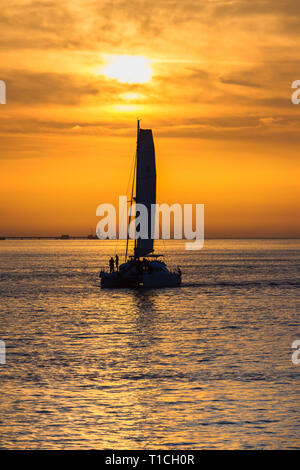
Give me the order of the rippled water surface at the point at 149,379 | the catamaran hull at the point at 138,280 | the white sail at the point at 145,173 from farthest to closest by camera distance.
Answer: the white sail at the point at 145,173
the catamaran hull at the point at 138,280
the rippled water surface at the point at 149,379

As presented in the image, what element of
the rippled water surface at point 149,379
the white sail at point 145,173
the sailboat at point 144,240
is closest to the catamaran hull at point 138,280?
the sailboat at point 144,240

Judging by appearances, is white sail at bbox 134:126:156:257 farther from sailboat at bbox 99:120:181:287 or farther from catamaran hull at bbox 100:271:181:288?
catamaran hull at bbox 100:271:181:288

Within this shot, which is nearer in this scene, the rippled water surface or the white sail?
the rippled water surface

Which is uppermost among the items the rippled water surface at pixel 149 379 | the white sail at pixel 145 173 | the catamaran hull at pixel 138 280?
the white sail at pixel 145 173

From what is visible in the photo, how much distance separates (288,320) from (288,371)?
830 inches

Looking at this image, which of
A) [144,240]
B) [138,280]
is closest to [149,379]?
[138,280]

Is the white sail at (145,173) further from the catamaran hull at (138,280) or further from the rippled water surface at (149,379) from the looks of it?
the rippled water surface at (149,379)

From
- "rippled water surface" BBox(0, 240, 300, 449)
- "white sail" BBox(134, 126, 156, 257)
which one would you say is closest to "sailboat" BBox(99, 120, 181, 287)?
"white sail" BBox(134, 126, 156, 257)

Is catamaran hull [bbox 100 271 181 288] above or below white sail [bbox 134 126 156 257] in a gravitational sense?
below

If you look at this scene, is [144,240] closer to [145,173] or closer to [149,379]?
[145,173]

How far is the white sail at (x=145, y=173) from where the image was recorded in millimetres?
76625

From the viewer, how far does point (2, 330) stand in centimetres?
4478

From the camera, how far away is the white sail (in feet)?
251

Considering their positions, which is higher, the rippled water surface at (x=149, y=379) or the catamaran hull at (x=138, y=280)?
the catamaran hull at (x=138, y=280)
